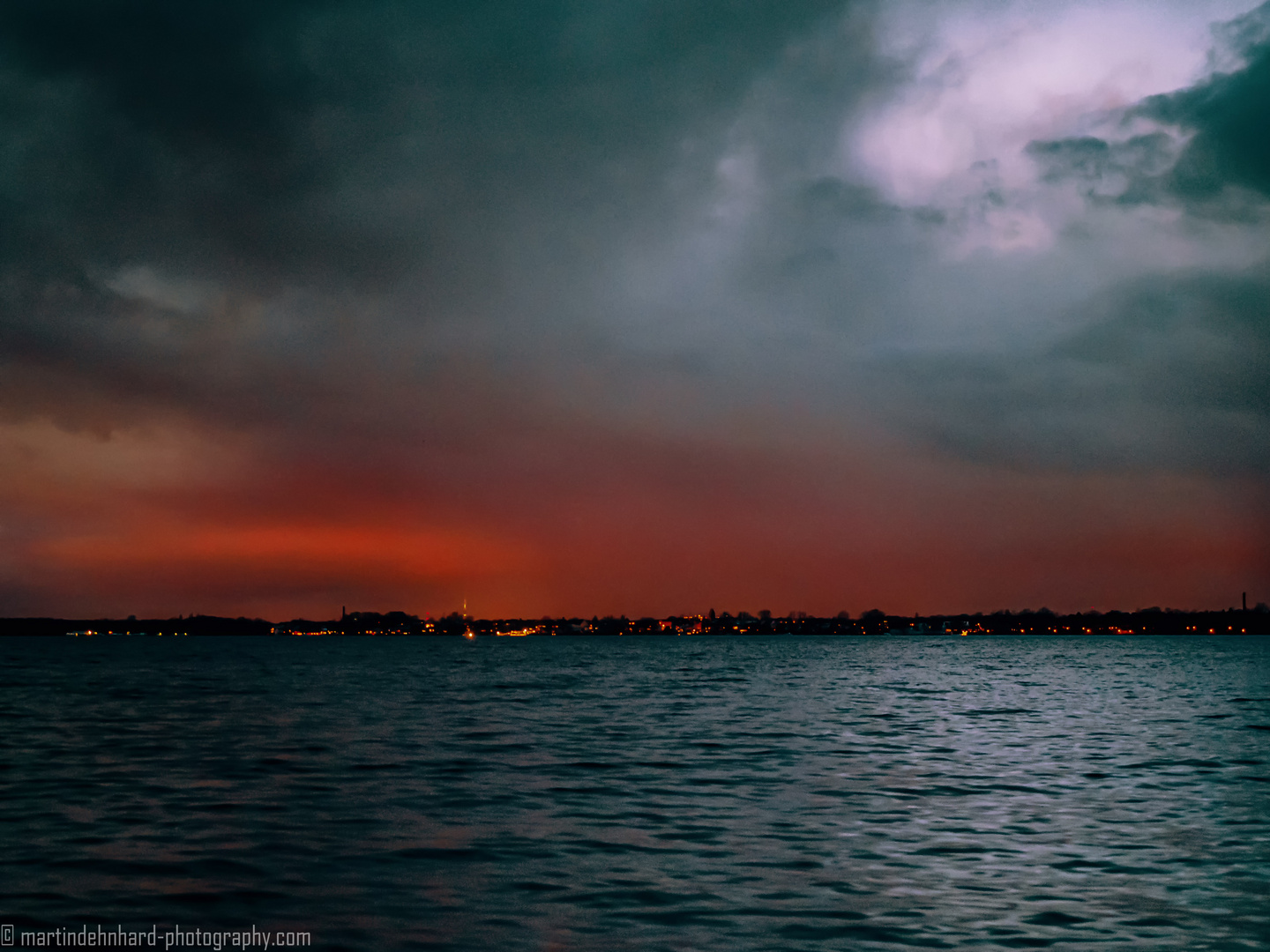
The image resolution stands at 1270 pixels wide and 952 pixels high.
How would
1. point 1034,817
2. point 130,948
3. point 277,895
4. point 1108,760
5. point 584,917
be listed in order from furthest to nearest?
1. point 1108,760
2. point 1034,817
3. point 277,895
4. point 584,917
5. point 130,948

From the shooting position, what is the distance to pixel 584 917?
1722cm

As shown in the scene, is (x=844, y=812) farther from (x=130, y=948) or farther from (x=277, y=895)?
(x=130, y=948)

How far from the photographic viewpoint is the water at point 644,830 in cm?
1711

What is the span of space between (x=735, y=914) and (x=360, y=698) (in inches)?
2425

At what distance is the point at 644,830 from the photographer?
24.7 meters

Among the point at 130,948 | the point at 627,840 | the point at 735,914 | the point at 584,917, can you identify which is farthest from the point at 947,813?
the point at 130,948

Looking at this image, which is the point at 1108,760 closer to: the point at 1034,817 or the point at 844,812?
the point at 1034,817

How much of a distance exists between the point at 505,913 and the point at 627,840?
6314 millimetres

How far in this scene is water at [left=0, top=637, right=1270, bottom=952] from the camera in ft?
56.1

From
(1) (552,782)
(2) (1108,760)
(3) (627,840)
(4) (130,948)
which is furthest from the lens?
(2) (1108,760)

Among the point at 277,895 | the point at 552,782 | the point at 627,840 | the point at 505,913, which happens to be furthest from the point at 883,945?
the point at 552,782

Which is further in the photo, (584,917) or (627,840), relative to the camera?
(627,840)

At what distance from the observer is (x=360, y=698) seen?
74688mm

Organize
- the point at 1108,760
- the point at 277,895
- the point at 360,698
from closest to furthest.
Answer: the point at 277,895 < the point at 1108,760 < the point at 360,698
